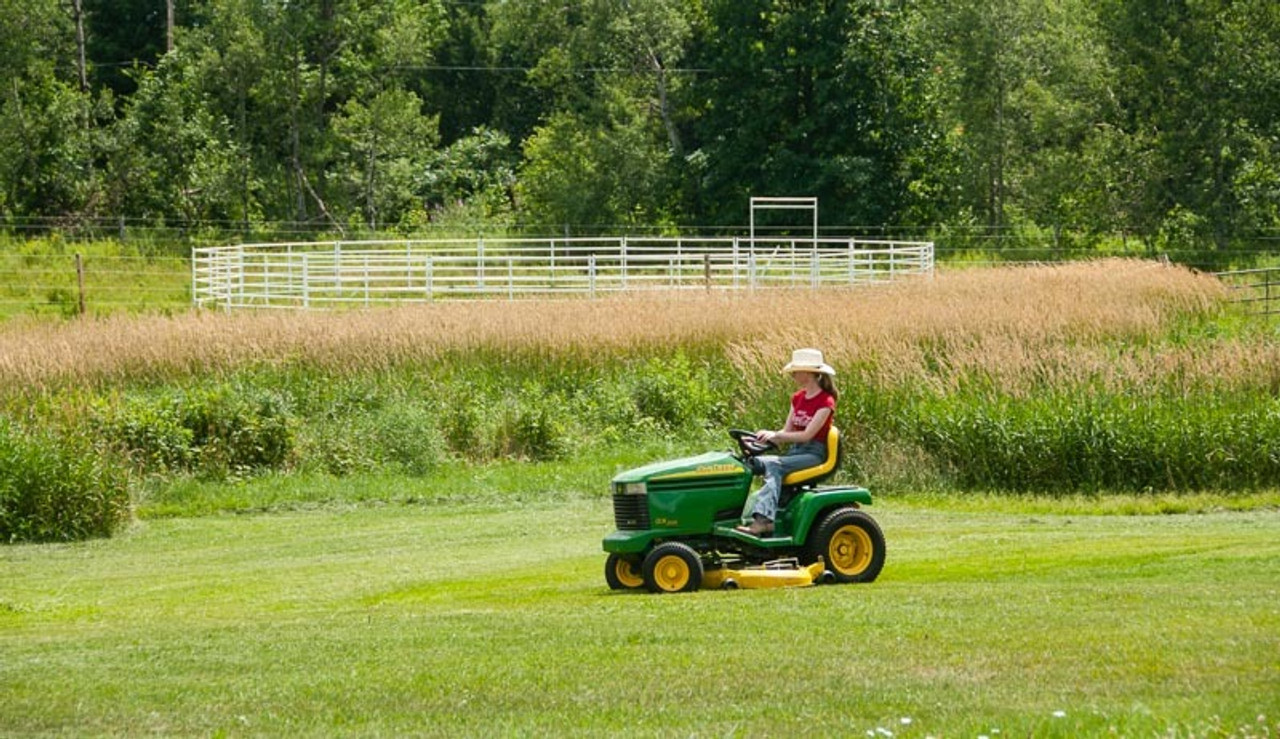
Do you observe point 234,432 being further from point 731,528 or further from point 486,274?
point 486,274

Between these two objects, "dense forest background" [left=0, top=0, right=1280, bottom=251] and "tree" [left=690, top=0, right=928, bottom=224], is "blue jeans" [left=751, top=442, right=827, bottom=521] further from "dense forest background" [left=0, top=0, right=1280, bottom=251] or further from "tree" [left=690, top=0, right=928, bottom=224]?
"tree" [left=690, top=0, right=928, bottom=224]

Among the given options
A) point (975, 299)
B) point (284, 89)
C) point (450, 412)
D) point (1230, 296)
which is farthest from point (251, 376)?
point (284, 89)

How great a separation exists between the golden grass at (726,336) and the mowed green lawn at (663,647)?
6191 millimetres

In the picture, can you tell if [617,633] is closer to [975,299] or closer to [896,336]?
[896,336]

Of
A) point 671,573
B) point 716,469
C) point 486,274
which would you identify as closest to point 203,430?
point 671,573

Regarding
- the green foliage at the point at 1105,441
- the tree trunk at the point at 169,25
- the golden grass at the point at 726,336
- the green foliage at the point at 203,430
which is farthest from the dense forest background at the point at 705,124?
the green foliage at the point at 1105,441

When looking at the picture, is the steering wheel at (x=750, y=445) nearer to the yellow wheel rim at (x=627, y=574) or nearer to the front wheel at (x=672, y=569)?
the front wheel at (x=672, y=569)

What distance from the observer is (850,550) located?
13.0 meters

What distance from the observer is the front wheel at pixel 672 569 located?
12.7m

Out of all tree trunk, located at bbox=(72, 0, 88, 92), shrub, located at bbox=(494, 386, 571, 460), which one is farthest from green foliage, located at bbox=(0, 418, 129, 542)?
tree trunk, located at bbox=(72, 0, 88, 92)

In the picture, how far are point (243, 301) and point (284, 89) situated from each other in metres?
18.6

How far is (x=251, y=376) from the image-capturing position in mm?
A: 25375

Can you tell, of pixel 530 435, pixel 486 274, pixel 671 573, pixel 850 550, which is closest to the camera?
pixel 671 573

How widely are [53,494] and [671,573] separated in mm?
8813
